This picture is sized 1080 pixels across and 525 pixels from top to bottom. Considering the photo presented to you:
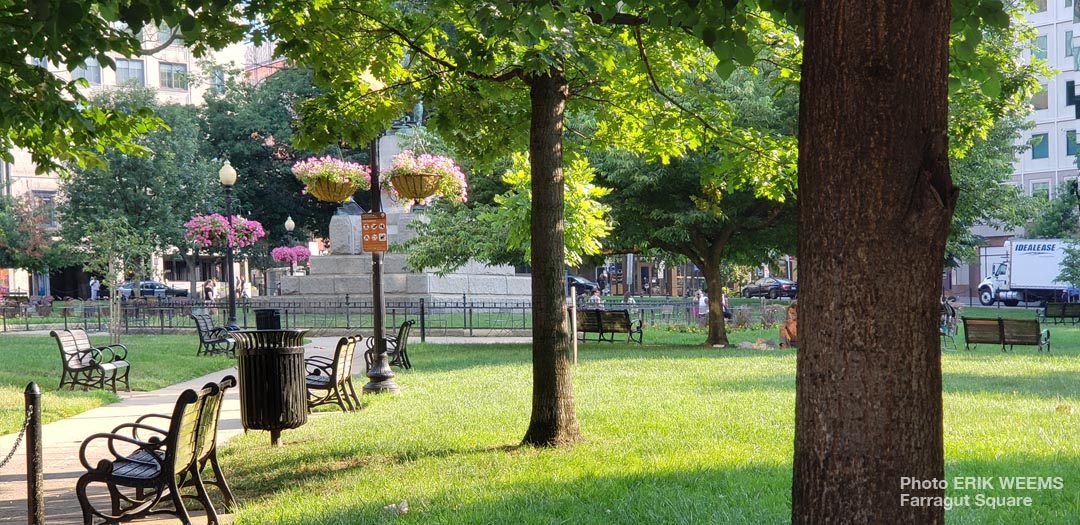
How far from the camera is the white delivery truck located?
48.5m

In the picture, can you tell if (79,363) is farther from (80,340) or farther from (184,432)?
(184,432)

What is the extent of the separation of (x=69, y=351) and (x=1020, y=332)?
18.6 metres

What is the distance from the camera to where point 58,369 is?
57.9 feet

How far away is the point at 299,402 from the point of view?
8930 millimetres

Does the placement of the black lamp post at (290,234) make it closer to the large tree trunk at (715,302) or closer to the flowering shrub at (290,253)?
the flowering shrub at (290,253)

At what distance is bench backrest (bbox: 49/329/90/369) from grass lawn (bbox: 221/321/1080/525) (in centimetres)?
482

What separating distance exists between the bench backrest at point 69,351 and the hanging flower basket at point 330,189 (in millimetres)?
4422

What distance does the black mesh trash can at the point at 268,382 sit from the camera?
870cm

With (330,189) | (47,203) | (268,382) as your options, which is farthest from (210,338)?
(47,203)

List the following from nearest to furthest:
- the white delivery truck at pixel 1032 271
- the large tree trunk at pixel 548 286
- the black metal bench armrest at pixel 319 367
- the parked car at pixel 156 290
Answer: the large tree trunk at pixel 548 286
the black metal bench armrest at pixel 319 367
the white delivery truck at pixel 1032 271
the parked car at pixel 156 290

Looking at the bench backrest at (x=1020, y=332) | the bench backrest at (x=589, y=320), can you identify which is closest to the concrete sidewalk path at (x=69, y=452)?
the bench backrest at (x=589, y=320)

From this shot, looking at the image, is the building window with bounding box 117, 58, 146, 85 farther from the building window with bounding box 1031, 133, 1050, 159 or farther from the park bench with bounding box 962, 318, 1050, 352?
the park bench with bounding box 962, 318, 1050, 352

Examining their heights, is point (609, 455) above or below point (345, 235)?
below

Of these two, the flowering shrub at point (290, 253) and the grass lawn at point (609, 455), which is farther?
the flowering shrub at point (290, 253)
